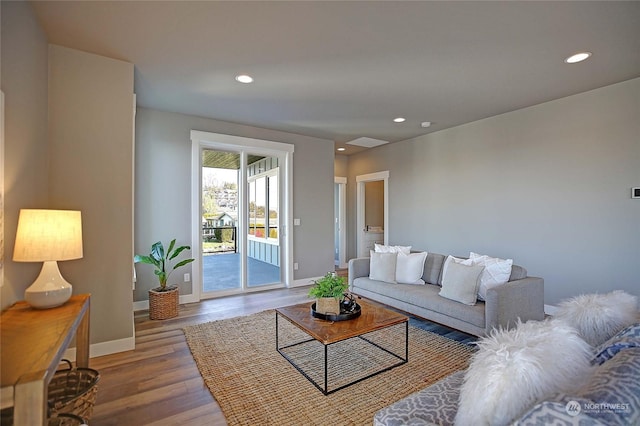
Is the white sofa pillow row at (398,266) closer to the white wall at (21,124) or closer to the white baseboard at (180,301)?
the white baseboard at (180,301)

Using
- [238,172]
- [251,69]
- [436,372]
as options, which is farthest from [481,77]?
[238,172]

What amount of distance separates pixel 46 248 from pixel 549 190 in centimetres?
507

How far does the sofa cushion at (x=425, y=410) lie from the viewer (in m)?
1.13

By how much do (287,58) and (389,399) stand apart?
2.92 m

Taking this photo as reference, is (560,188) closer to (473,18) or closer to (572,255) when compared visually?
(572,255)

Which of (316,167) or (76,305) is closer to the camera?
(76,305)

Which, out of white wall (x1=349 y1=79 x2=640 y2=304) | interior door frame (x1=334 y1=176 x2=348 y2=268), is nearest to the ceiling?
white wall (x1=349 y1=79 x2=640 y2=304)

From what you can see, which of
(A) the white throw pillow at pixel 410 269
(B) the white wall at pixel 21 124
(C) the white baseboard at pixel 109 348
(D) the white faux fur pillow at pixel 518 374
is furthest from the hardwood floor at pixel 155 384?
(A) the white throw pillow at pixel 410 269

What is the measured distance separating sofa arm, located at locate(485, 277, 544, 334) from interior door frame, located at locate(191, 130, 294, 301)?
331cm

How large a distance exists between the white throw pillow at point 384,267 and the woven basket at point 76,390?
285 centimetres

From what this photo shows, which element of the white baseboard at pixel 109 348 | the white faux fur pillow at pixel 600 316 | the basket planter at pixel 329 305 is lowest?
the white baseboard at pixel 109 348

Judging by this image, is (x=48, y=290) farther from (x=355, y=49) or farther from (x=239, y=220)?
(x=239, y=220)

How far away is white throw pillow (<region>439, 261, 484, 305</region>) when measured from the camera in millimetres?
2801

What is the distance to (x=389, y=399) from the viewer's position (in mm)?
2025
